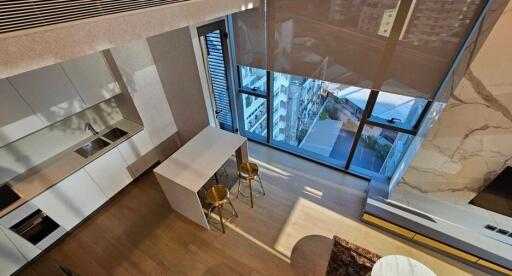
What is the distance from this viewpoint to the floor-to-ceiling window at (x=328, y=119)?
9.35ft

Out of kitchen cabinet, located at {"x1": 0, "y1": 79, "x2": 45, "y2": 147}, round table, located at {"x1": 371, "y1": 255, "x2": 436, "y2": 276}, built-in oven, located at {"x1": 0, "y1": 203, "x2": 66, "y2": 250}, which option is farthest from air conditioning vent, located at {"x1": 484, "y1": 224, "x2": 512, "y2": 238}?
kitchen cabinet, located at {"x1": 0, "y1": 79, "x2": 45, "y2": 147}

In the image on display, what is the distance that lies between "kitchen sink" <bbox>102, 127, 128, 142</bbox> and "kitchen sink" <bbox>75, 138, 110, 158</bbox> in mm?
118

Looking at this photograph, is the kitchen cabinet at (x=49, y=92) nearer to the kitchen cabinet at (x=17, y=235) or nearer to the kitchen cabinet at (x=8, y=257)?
the kitchen cabinet at (x=17, y=235)

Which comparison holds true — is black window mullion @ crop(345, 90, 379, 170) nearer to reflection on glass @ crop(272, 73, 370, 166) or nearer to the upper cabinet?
reflection on glass @ crop(272, 73, 370, 166)

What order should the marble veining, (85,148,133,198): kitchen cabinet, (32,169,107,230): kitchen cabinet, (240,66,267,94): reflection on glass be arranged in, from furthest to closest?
(240,66,267,94): reflection on glass < (85,148,133,198): kitchen cabinet < (32,169,107,230): kitchen cabinet < the marble veining

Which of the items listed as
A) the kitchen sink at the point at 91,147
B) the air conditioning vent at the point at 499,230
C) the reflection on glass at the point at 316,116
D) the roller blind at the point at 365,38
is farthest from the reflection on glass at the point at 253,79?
the air conditioning vent at the point at 499,230

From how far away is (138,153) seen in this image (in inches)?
129

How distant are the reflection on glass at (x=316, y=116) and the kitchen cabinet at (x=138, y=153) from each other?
2.23 meters

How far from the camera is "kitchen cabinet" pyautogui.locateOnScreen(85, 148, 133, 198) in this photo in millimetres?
2778

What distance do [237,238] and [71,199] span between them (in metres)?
2.19

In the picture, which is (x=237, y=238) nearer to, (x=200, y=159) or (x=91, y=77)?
(x=200, y=159)

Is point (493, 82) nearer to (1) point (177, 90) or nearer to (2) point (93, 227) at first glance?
(1) point (177, 90)

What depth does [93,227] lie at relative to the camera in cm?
293

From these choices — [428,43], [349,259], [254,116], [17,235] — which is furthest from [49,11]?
[349,259]
